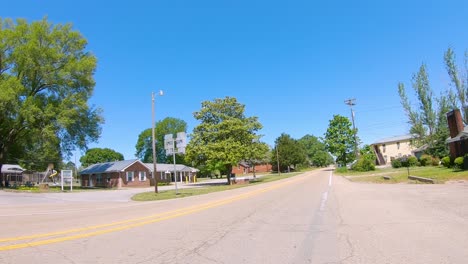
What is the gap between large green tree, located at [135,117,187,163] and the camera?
10812 cm

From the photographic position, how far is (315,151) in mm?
162125

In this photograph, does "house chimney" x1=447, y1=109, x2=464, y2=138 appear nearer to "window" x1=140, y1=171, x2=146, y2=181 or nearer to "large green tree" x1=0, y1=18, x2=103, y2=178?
"large green tree" x1=0, y1=18, x2=103, y2=178

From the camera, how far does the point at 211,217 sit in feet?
38.9

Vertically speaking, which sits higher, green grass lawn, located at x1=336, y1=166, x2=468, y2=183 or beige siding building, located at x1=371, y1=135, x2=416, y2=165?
beige siding building, located at x1=371, y1=135, x2=416, y2=165

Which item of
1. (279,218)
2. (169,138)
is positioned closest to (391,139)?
(169,138)

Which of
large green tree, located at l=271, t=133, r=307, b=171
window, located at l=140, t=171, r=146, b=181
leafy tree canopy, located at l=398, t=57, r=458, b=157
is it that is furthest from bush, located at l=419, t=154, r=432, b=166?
large green tree, located at l=271, t=133, r=307, b=171

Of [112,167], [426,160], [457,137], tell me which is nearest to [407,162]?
[426,160]

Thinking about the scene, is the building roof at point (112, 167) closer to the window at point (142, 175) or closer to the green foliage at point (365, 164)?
the window at point (142, 175)

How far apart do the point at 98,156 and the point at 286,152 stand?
2749 inches

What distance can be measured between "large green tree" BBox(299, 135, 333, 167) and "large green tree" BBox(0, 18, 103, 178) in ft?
379

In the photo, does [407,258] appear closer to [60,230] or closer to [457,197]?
[60,230]

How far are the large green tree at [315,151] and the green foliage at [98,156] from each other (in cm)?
7392

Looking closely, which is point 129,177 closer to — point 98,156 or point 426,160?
point 426,160

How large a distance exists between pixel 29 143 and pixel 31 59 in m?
13.1
